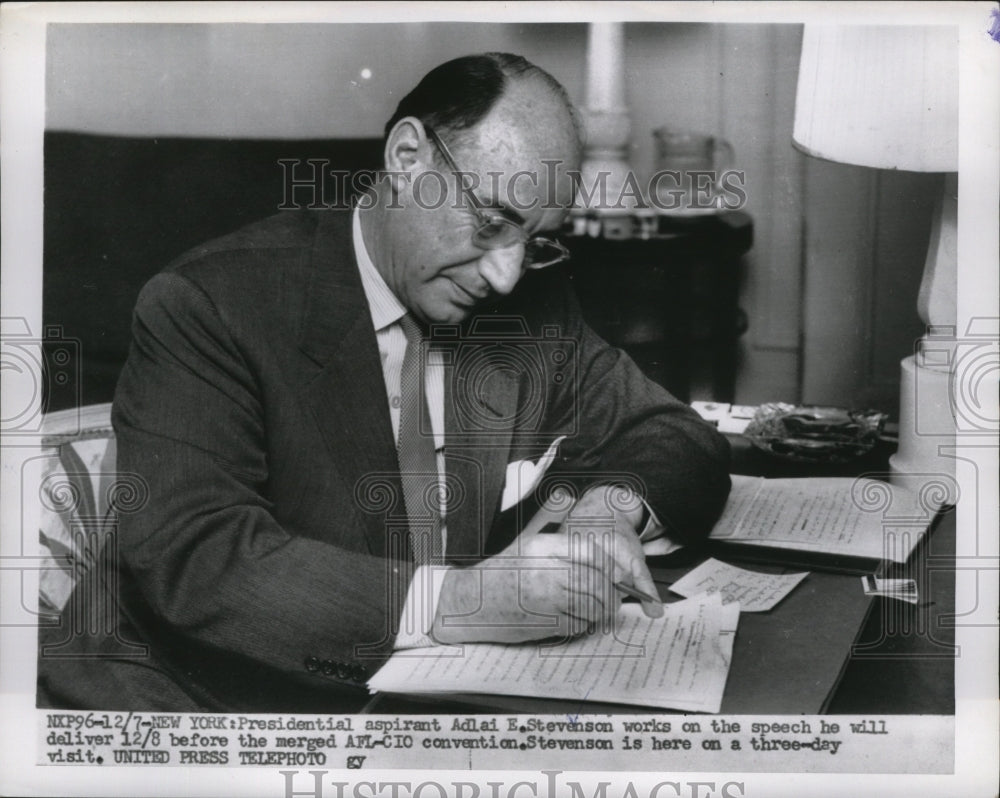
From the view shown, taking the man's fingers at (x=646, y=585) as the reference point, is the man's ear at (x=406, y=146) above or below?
above

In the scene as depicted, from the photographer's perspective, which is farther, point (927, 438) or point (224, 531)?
point (927, 438)

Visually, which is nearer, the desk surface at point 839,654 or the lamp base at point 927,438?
the desk surface at point 839,654

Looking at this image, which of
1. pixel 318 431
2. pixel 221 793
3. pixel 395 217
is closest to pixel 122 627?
pixel 221 793

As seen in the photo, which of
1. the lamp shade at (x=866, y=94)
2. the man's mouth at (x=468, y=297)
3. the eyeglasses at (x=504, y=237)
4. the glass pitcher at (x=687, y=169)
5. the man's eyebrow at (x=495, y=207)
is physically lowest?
the man's mouth at (x=468, y=297)

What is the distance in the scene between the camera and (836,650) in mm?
1172

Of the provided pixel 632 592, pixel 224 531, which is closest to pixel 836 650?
pixel 632 592

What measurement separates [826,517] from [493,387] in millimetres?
418

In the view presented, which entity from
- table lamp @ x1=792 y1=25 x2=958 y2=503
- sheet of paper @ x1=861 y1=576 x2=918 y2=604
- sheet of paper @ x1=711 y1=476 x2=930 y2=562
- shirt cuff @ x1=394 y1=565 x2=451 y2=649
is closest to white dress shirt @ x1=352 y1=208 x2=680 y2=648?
shirt cuff @ x1=394 y1=565 x2=451 y2=649

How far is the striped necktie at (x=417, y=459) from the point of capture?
4.08 ft

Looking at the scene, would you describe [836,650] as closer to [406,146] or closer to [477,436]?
[477,436]

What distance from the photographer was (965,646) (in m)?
1.28

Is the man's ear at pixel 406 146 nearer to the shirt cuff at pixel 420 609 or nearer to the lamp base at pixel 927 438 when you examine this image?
the shirt cuff at pixel 420 609

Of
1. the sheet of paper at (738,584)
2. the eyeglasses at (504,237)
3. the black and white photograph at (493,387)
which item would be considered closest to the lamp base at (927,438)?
the black and white photograph at (493,387)

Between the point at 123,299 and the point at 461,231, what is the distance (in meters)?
0.40
